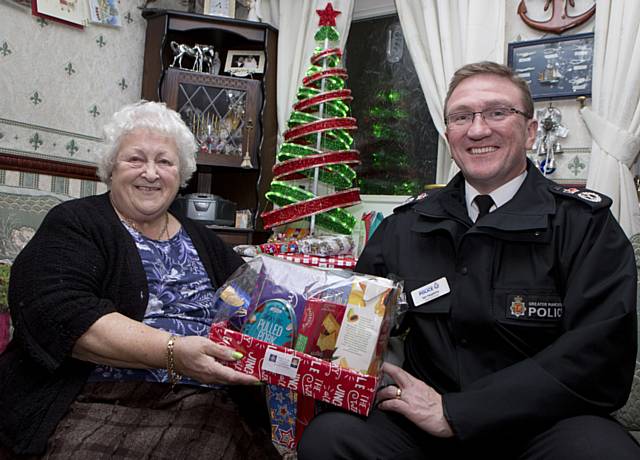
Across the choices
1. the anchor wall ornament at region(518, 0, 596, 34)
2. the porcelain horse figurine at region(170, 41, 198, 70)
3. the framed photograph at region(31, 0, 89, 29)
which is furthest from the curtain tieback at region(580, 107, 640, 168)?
the framed photograph at region(31, 0, 89, 29)

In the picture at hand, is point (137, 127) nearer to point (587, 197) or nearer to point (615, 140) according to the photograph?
point (587, 197)

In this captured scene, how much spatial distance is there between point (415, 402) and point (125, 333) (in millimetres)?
613

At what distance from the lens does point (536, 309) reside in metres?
1.18

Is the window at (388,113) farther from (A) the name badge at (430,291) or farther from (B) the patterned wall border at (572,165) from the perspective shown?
(A) the name badge at (430,291)

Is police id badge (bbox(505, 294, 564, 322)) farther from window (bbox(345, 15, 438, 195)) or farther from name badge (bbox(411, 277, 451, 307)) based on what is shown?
window (bbox(345, 15, 438, 195))

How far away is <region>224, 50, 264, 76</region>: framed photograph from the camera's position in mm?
3169

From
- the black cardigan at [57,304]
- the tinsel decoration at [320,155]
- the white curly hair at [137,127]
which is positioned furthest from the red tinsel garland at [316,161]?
the black cardigan at [57,304]

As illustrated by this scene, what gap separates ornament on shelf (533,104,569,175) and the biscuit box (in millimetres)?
1823

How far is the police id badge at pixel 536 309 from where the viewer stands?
1176mm

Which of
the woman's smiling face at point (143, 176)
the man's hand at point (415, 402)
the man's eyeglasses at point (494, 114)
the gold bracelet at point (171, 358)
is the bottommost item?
the man's hand at point (415, 402)

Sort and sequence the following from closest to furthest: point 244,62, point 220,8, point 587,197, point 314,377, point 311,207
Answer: point 314,377, point 587,197, point 311,207, point 220,8, point 244,62

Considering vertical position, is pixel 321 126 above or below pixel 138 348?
above

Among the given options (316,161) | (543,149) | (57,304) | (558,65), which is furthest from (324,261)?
(558,65)

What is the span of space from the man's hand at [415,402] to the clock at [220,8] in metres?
2.51
